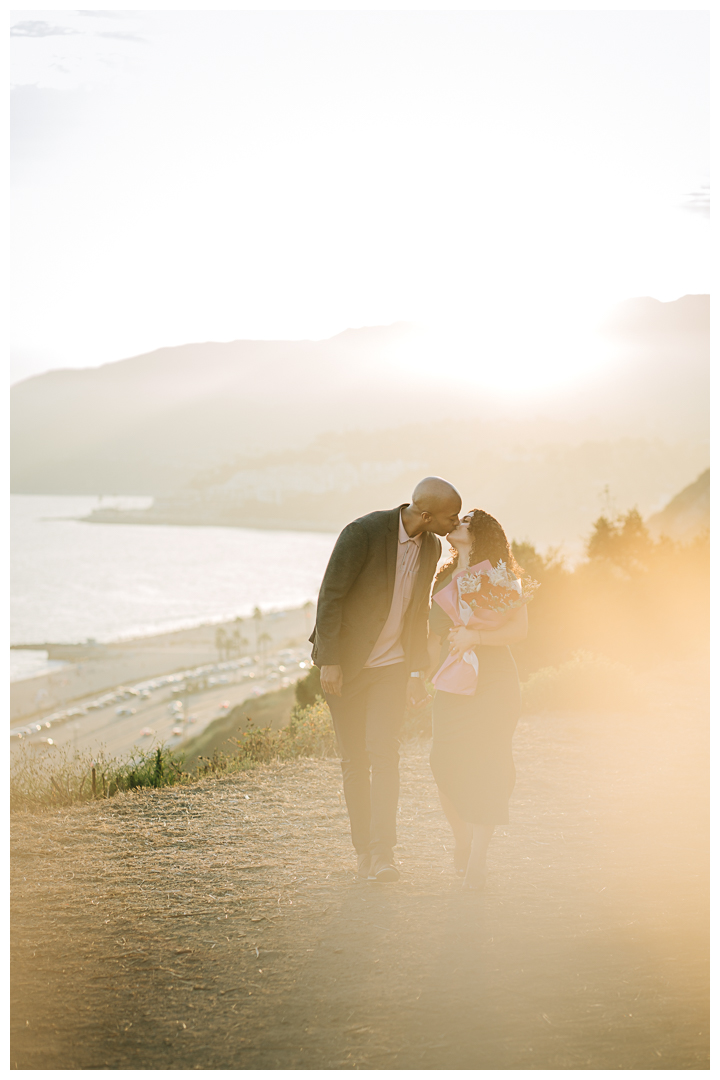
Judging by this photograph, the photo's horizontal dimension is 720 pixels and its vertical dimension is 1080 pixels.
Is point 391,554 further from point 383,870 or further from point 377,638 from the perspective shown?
point 383,870

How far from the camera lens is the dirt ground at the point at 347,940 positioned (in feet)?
9.59

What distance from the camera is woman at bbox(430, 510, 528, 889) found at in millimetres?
4070

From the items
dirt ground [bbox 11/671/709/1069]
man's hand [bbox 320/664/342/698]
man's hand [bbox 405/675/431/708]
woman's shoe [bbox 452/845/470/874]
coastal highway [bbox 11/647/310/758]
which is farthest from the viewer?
coastal highway [bbox 11/647/310/758]

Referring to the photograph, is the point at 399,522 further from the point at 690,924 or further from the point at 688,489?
the point at 688,489

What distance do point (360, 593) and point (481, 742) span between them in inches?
34.5

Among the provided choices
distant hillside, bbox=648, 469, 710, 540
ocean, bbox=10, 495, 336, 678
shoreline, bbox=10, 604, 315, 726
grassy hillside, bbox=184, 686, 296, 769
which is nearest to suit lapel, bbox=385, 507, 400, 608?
grassy hillside, bbox=184, 686, 296, 769

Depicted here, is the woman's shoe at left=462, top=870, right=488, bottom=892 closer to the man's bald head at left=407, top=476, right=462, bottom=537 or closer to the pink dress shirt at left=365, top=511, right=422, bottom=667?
the pink dress shirt at left=365, top=511, right=422, bottom=667

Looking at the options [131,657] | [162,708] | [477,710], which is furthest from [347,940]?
[131,657]

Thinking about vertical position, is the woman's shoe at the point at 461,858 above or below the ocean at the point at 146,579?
above

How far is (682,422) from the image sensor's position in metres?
110

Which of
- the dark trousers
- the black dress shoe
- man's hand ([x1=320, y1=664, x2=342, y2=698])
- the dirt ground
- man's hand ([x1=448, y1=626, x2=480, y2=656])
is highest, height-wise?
man's hand ([x1=448, y1=626, x2=480, y2=656])

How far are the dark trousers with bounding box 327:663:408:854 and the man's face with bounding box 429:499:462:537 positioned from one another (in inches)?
26.7

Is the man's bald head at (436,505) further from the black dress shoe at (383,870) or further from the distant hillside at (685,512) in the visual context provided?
the distant hillside at (685,512)

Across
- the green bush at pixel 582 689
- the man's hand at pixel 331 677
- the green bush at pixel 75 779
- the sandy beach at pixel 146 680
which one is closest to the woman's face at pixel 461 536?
the man's hand at pixel 331 677
